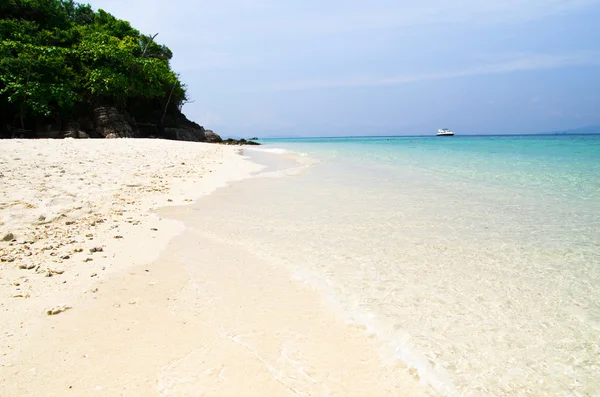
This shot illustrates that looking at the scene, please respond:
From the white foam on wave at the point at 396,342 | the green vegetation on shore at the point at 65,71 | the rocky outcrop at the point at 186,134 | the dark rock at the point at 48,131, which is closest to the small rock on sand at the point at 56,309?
the white foam on wave at the point at 396,342

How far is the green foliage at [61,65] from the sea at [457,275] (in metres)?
21.3

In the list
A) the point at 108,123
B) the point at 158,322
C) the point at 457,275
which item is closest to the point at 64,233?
the point at 158,322

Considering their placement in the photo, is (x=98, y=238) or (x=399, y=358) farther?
(x=98, y=238)

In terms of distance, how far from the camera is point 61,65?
23.5 meters

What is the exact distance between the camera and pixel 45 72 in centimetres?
2206

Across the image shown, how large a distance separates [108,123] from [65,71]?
13.6ft

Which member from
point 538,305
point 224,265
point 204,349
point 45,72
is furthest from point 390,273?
point 45,72

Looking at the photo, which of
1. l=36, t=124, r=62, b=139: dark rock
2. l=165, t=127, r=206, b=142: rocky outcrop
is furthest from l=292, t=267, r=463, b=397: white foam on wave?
l=165, t=127, r=206, b=142: rocky outcrop

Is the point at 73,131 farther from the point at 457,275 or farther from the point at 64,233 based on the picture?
the point at 457,275

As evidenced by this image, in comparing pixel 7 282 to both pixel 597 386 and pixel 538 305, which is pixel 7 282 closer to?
pixel 597 386

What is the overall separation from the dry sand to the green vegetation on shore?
70.1 feet

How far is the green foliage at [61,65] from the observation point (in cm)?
2053

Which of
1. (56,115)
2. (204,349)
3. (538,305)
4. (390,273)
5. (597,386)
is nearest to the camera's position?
(597,386)

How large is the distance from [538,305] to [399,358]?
1475 mm
